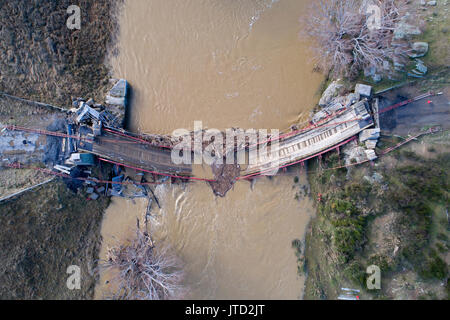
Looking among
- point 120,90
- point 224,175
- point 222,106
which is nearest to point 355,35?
point 222,106

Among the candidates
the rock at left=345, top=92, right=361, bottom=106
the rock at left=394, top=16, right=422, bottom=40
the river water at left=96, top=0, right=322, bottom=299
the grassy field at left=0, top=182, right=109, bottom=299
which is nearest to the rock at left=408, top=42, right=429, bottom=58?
the rock at left=394, top=16, right=422, bottom=40

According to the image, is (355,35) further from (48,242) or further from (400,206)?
(48,242)

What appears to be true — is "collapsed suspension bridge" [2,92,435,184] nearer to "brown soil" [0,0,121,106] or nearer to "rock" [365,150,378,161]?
"rock" [365,150,378,161]

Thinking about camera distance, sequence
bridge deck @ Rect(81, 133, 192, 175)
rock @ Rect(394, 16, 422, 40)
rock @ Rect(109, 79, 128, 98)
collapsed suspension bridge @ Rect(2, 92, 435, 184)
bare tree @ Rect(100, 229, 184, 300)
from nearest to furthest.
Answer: bare tree @ Rect(100, 229, 184, 300), rock @ Rect(394, 16, 422, 40), collapsed suspension bridge @ Rect(2, 92, 435, 184), bridge deck @ Rect(81, 133, 192, 175), rock @ Rect(109, 79, 128, 98)

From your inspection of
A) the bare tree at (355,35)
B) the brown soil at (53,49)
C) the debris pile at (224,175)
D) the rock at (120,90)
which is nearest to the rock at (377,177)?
the bare tree at (355,35)
